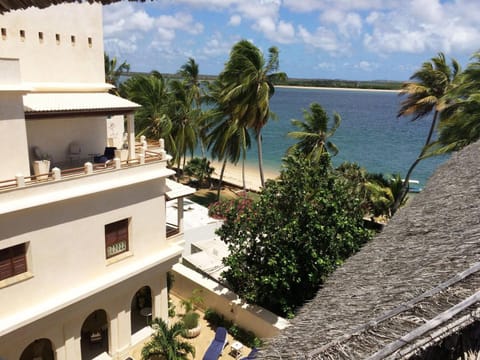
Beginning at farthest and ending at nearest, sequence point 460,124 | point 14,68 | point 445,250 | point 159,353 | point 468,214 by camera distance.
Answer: point 460,124 < point 159,353 < point 14,68 < point 468,214 < point 445,250

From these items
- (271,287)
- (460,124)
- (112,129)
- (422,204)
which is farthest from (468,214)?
(112,129)

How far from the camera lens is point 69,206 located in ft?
34.5

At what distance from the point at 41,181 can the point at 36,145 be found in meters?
2.74

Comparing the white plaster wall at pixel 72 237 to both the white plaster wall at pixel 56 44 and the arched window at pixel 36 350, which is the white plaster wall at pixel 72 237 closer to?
the arched window at pixel 36 350

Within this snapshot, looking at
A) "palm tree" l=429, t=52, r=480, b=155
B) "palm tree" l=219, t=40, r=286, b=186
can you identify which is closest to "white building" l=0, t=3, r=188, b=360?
"palm tree" l=219, t=40, r=286, b=186

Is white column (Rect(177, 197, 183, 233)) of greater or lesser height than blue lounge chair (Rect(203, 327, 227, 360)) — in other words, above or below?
above

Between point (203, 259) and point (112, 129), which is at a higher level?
point (112, 129)

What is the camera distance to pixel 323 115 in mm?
24156

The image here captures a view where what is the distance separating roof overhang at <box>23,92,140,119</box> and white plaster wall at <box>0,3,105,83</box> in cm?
71

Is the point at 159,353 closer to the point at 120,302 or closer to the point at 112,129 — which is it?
the point at 120,302

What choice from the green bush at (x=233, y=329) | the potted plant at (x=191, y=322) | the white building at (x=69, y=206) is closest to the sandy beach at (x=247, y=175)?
the potted plant at (x=191, y=322)

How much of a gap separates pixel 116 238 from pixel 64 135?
3853 mm

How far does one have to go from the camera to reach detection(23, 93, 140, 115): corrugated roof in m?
10.9

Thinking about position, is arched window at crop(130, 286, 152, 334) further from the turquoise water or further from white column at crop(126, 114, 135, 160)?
the turquoise water
